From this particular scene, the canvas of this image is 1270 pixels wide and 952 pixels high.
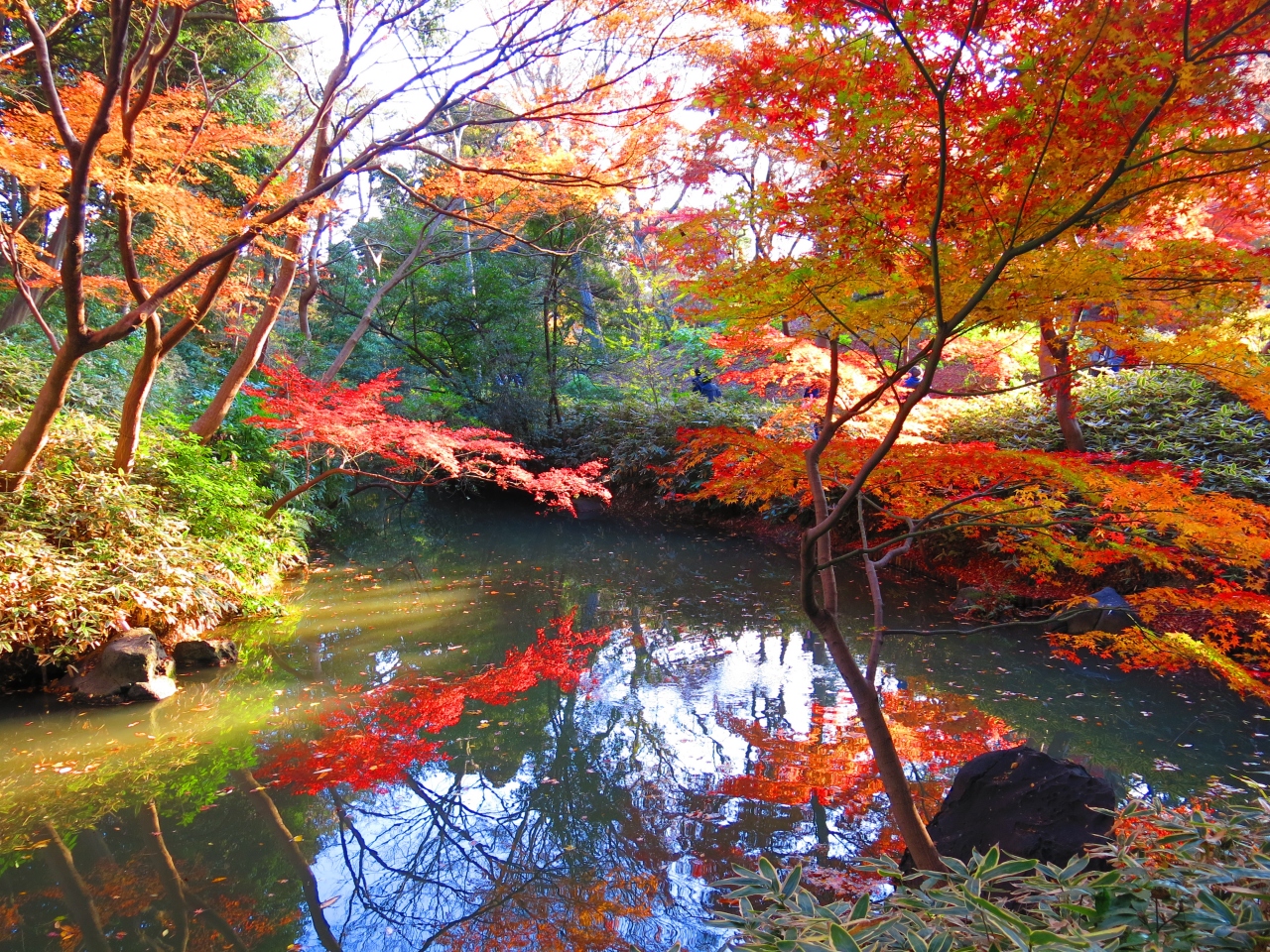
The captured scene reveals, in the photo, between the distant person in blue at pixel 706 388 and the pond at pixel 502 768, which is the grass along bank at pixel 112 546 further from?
the distant person in blue at pixel 706 388

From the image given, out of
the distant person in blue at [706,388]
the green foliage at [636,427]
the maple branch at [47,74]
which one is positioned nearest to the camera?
the maple branch at [47,74]

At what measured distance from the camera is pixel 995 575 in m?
6.03

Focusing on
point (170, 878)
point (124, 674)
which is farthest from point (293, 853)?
point (124, 674)

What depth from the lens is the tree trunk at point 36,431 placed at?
3.93 meters

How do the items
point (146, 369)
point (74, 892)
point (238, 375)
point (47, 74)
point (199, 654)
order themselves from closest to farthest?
point (74, 892), point (47, 74), point (199, 654), point (146, 369), point (238, 375)

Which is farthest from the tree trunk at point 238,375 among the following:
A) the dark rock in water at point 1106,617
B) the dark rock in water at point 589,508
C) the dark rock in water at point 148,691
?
the dark rock in water at point 1106,617

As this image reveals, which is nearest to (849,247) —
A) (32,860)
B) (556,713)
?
(556,713)

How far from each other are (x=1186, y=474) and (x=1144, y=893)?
5.16m

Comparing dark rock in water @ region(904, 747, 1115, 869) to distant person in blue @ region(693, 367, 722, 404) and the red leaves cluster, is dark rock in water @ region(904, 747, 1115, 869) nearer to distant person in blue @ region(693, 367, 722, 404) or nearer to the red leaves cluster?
the red leaves cluster

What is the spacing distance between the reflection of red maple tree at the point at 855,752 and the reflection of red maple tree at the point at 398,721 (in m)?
1.51

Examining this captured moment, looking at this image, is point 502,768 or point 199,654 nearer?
point 502,768

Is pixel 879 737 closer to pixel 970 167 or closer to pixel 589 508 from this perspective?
pixel 970 167

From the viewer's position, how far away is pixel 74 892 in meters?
2.44

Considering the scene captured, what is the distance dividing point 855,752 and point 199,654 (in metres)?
4.29
